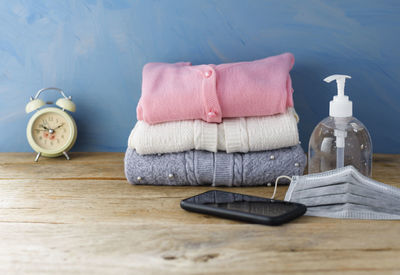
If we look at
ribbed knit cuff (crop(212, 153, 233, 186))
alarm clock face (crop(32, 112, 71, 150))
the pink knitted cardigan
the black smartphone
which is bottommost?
the black smartphone

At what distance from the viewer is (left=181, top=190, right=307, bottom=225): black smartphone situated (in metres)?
0.60

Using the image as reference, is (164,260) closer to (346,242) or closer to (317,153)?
(346,242)

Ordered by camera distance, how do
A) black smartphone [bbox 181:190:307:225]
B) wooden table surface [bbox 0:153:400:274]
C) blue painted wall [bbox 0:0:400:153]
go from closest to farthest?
1. wooden table surface [bbox 0:153:400:274]
2. black smartphone [bbox 181:190:307:225]
3. blue painted wall [bbox 0:0:400:153]

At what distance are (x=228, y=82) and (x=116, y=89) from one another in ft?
1.34

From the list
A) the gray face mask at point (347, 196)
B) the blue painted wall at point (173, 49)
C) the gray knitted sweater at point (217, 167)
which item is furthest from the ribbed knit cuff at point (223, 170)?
the blue painted wall at point (173, 49)

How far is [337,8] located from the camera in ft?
3.36

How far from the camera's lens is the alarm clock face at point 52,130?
3.50ft

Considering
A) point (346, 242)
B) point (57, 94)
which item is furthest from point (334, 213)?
point (57, 94)

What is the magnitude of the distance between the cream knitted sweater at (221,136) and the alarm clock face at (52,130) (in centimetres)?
33

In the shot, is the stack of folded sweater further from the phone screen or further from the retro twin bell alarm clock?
the retro twin bell alarm clock

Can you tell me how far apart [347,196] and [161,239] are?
31cm

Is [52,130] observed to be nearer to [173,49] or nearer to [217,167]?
[173,49]

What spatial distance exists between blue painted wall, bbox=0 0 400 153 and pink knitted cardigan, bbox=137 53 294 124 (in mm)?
244

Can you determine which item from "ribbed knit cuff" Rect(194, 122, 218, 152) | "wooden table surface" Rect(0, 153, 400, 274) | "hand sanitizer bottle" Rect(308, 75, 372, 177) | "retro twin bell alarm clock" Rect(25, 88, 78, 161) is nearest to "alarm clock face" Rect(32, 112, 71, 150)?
"retro twin bell alarm clock" Rect(25, 88, 78, 161)
